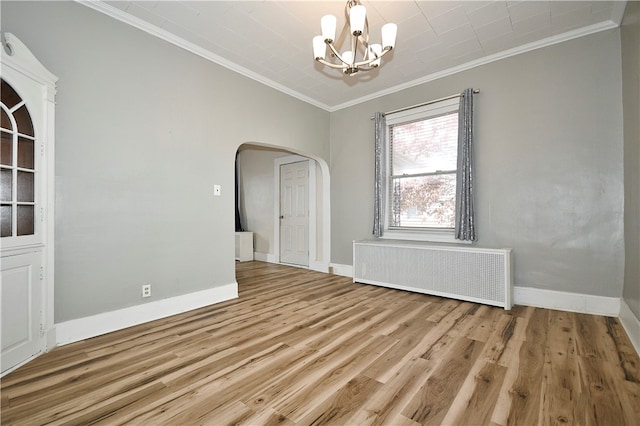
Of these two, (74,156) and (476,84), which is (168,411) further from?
(476,84)

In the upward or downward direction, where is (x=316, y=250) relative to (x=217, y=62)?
downward

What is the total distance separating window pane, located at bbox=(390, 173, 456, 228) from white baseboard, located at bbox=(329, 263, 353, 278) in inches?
43.9

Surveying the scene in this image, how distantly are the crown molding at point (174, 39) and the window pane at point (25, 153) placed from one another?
1355mm

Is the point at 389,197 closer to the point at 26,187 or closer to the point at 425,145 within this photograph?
the point at 425,145

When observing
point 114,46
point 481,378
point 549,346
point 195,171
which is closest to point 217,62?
point 114,46

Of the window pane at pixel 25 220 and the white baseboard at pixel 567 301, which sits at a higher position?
the window pane at pixel 25 220

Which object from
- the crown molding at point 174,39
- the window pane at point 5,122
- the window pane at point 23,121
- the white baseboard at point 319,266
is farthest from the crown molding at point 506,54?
the window pane at point 5,122

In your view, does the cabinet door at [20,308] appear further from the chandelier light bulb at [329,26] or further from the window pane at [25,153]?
the chandelier light bulb at [329,26]

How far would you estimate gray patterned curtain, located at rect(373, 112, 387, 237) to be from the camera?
4441 millimetres

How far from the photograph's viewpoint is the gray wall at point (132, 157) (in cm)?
240

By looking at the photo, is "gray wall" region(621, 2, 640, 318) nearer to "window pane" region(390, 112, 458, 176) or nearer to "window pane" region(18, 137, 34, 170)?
"window pane" region(390, 112, 458, 176)

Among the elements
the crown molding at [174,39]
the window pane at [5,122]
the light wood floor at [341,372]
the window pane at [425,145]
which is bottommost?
the light wood floor at [341,372]

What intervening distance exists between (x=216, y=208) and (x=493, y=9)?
3.56 m

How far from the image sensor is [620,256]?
2875 millimetres
